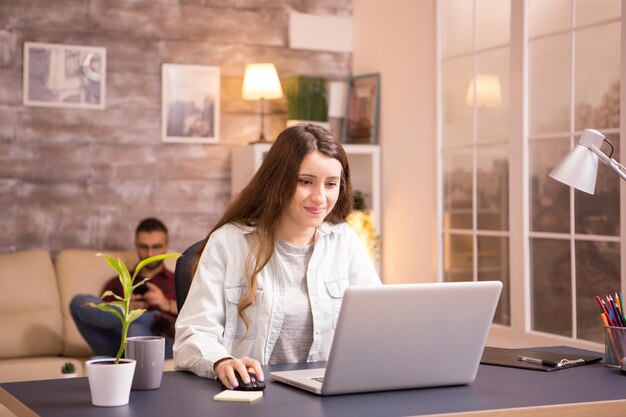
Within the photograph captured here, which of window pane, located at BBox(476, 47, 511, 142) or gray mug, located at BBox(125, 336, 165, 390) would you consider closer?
gray mug, located at BBox(125, 336, 165, 390)

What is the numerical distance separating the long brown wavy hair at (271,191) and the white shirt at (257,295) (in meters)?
0.03

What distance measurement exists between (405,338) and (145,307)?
2948mm

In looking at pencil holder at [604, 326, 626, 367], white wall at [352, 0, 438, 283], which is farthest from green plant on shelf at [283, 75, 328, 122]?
pencil holder at [604, 326, 626, 367]

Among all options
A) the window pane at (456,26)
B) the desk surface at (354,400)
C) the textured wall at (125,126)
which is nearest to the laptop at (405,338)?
the desk surface at (354,400)

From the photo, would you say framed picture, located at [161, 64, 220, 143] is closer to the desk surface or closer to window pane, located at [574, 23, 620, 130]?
window pane, located at [574, 23, 620, 130]

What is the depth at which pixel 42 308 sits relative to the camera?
4.69m

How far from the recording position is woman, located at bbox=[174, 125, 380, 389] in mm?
2367

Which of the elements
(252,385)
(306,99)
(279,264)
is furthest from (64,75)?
(252,385)

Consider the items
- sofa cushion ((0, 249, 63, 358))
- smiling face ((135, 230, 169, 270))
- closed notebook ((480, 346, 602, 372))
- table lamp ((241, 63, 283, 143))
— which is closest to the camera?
closed notebook ((480, 346, 602, 372))

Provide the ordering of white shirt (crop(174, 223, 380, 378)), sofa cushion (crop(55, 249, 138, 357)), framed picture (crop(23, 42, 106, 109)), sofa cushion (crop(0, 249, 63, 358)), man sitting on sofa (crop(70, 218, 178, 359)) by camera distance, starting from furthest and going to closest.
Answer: framed picture (crop(23, 42, 106, 109)), sofa cushion (crop(55, 249, 138, 357)), sofa cushion (crop(0, 249, 63, 358)), man sitting on sofa (crop(70, 218, 178, 359)), white shirt (crop(174, 223, 380, 378))

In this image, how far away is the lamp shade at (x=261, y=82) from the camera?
531cm

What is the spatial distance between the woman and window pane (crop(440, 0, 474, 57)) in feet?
8.45

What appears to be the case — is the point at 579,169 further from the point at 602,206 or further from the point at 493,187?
the point at 493,187

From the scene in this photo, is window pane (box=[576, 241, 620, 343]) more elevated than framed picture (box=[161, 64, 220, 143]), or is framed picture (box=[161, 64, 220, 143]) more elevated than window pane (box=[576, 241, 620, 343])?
framed picture (box=[161, 64, 220, 143])
